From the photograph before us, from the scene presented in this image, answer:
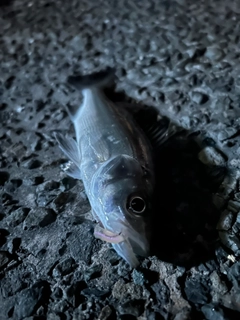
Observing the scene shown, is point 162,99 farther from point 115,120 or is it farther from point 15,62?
point 15,62

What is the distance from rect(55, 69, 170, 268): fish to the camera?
1565 mm

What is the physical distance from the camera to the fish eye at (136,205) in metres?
1.59

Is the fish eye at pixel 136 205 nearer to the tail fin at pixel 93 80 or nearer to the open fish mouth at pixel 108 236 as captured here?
the open fish mouth at pixel 108 236

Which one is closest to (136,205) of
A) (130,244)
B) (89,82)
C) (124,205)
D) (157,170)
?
(124,205)

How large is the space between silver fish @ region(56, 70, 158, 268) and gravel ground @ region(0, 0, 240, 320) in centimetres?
14

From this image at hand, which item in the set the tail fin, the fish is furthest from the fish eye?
the tail fin

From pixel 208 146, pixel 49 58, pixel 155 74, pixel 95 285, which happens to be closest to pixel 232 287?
pixel 95 285

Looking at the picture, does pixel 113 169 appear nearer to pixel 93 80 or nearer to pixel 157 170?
pixel 157 170

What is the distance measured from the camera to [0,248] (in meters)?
1.91

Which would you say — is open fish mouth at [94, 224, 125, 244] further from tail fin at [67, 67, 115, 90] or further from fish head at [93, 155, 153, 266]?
tail fin at [67, 67, 115, 90]

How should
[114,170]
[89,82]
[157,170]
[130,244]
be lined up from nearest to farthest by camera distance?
[130,244]
[114,170]
[157,170]
[89,82]

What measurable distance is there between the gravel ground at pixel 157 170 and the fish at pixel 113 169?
0.13 metres

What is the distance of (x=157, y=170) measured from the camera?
6.62ft

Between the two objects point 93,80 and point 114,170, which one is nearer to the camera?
point 114,170
